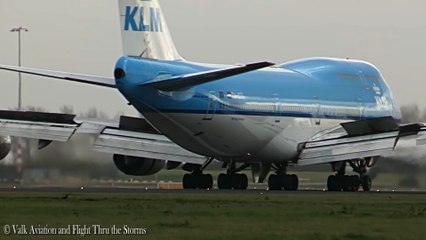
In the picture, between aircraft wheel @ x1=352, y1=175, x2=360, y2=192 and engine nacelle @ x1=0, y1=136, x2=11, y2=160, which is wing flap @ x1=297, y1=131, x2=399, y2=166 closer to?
aircraft wheel @ x1=352, y1=175, x2=360, y2=192

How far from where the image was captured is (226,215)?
29016 millimetres

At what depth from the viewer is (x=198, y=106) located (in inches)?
1916

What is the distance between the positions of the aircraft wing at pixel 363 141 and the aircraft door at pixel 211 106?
510 centimetres

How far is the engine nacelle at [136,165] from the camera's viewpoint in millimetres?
53594

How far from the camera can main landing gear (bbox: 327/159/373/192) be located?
52.3 meters

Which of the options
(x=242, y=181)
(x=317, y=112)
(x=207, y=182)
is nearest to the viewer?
(x=242, y=181)

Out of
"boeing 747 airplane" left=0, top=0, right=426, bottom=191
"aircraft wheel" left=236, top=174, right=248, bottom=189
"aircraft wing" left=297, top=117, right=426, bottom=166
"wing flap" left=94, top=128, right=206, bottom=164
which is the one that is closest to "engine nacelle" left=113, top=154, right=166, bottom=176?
"boeing 747 airplane" left=0, top=0, right=426, bottom=191

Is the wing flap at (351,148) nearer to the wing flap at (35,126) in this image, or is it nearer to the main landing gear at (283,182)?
the main landing gear at (283,182)

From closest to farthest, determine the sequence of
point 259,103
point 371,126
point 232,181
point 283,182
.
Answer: point 371,126 < point 283,182 < point 259,103 < point 232,181

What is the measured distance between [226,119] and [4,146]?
33.9 ft

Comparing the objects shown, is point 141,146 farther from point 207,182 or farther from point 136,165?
point 207,182

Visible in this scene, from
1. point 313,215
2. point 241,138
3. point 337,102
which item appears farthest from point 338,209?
point 337,102

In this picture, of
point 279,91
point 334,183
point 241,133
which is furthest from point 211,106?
point 334,183

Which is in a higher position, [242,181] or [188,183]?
[242,181]
